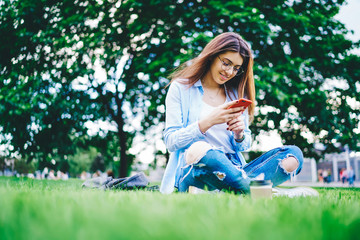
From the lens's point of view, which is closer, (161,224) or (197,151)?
(161,224)

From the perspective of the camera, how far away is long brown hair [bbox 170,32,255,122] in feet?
11.0

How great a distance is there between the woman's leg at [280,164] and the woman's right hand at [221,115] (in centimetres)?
53

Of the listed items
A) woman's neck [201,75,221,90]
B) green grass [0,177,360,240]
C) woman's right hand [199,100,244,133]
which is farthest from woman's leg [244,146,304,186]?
green grass [0,177,360,240]

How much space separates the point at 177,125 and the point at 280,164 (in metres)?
1.09

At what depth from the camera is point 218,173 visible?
2.62 meters

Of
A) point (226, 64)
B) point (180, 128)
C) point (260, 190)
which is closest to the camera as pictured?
point (260, 190)

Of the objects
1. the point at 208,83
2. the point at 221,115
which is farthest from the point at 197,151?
the point at 208,83

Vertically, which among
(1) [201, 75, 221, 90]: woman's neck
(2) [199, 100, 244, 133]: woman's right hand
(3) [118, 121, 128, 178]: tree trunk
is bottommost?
(3) [118, 121, 128, 178]: tree trunk

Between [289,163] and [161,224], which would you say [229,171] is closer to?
[289,163]

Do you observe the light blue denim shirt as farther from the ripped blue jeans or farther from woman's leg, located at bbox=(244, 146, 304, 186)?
woman's leg, located at bbox=(244, 146, 304, 186)

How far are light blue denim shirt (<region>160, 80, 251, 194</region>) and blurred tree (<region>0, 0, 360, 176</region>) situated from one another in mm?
3222

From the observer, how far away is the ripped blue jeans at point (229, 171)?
8.54 feet

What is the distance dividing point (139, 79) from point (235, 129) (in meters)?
6.99

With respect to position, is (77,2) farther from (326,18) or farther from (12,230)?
(12,230)
